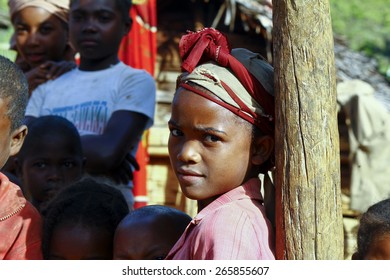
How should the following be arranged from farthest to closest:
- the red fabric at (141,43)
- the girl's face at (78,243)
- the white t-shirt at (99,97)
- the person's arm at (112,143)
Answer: the red fabric at (141,43) → the white t-shirt at (99,97) → the person's arm at (112,143) → the girl's face at (78,243)

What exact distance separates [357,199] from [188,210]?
1831 millimetres

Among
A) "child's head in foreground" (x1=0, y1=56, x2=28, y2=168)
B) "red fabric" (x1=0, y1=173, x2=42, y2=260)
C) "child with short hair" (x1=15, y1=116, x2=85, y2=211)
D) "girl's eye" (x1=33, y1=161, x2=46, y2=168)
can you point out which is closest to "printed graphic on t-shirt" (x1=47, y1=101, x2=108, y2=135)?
"child with short hair" (x1=15, y1=116, x2=85, y2=211)

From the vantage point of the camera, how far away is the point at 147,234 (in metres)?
3.07

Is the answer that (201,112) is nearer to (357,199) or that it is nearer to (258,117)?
(258,117)

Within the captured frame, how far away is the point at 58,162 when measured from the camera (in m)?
4.08

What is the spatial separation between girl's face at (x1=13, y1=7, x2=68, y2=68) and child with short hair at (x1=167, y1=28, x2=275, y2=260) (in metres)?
2.26

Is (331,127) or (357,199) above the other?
(331,127)

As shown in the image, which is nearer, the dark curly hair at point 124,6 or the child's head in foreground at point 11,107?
the child's head in foreground at point 11,107

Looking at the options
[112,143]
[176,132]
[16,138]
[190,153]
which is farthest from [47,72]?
[190,153]

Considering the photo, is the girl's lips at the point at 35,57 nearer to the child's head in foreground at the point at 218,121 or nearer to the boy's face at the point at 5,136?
the boy's face at the point at 5,136

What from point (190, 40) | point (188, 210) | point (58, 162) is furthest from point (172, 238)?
point (188, 210)

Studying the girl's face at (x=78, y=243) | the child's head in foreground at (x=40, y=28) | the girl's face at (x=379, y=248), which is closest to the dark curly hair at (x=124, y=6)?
the child's head in foreground at (x=40, y=28)

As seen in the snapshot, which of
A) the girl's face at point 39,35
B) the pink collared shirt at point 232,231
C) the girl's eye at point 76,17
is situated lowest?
the pink collared shirt at point 232,231

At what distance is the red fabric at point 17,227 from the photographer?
2.92 meters
